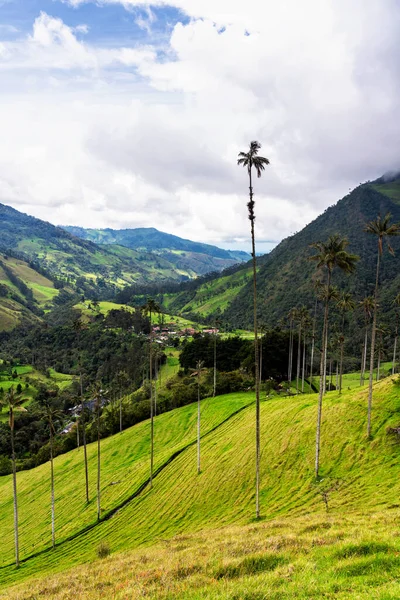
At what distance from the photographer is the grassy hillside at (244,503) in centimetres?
1752

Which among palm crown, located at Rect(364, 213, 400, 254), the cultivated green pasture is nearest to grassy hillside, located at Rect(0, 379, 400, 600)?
the cultivated green pasture

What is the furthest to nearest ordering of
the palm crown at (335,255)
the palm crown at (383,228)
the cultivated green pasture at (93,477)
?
the cultivated green pasture at (93,477) → the palm crown at (383,228) → the palm crown at (335,255)

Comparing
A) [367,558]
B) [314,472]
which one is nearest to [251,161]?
[367,558]

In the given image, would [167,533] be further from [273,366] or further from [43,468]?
[273,366]

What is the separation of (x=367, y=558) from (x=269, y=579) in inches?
162

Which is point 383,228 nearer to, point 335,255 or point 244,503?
point 335,255

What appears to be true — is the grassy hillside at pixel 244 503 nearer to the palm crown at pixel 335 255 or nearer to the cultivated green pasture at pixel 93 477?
the cultivated green pasture at pixel 93 477

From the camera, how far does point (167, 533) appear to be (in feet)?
131

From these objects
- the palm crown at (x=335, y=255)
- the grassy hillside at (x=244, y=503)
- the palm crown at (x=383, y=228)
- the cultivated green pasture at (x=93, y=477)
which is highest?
the palm crown at (x=383, y=228)

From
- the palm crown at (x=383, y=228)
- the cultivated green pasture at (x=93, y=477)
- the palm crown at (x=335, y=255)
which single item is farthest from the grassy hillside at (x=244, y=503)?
the palm crown at (x=383, y=228)

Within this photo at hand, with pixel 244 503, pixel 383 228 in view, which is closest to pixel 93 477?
pixel 244 503

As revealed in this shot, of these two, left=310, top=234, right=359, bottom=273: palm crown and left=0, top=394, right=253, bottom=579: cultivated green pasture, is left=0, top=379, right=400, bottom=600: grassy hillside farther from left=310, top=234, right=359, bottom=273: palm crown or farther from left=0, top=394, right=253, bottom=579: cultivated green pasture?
left=310, top=234, right=359, bottom=273: palm crown

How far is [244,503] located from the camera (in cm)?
4078

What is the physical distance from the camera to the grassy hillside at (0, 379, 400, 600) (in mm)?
17516
